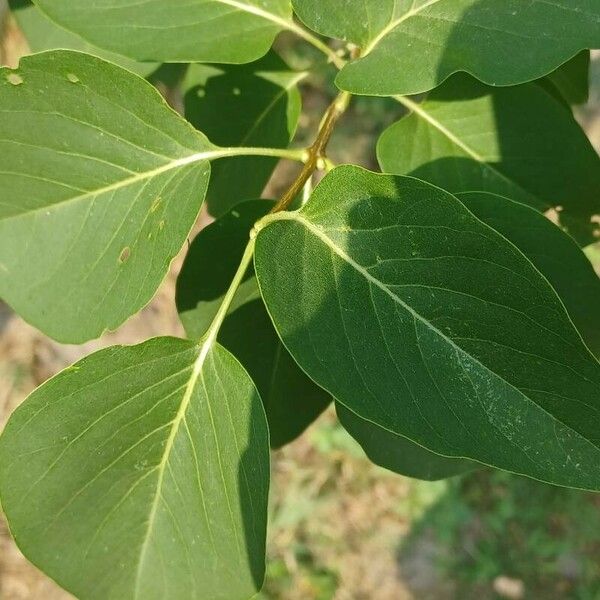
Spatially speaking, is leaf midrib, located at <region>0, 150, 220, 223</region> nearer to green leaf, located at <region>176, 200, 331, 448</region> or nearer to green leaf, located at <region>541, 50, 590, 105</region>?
green leaf, located at <region>176, 200, 331, 448</region>

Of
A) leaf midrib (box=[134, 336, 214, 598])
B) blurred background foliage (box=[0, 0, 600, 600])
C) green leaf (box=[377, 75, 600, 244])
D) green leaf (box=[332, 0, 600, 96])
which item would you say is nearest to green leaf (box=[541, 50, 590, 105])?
green leaf (box=[377, 75, 600, 244])

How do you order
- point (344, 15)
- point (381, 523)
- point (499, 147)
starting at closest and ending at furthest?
point (344, 15), point (499, 147), point (381, 523)

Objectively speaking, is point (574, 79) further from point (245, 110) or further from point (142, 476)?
point (142, 476)

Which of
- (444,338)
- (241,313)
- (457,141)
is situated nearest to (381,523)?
(241,313)

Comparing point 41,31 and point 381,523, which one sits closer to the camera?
point 41,31

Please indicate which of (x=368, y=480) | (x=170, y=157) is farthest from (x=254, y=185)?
(x=368, y=480)

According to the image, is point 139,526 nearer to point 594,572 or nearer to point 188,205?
point 188,205

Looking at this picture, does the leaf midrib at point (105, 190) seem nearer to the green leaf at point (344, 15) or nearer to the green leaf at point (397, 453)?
the green leaf at point (344, 15)
